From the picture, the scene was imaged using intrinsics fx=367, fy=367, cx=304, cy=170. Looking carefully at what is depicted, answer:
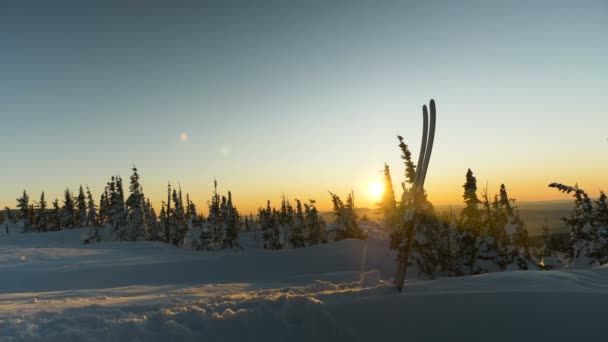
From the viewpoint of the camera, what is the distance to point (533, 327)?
4.11 meters

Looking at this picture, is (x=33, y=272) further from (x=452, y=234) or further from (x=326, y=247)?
(x=452, y=234)

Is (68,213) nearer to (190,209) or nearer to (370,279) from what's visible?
(190,209)

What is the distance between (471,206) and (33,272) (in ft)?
76.5

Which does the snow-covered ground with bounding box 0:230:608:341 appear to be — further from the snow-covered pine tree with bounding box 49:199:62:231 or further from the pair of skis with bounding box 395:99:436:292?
the snow-covered pine tree with bounding box 49:199:62:231

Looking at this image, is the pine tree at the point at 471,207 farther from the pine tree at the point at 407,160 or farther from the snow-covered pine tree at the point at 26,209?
the snow-covered pine tree at the point at 26,209

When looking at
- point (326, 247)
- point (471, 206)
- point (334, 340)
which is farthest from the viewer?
point (326, 247)

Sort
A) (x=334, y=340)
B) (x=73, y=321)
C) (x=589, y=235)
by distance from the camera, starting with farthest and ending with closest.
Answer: (x=589, y=235) < (x=73, y=321) < (x=334, y=340)

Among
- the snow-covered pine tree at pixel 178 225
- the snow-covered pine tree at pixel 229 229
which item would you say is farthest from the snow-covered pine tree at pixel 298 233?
the snow-covered pine tree at pixel 178 225

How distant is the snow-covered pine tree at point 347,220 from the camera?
144 feet

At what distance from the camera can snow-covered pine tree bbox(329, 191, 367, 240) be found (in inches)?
1731

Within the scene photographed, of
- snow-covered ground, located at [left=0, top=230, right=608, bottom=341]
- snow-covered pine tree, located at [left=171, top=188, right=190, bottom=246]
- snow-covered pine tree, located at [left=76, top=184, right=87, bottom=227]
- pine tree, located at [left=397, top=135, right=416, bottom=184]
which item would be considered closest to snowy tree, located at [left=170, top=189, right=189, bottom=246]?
snow-covered pine tree, located at [left=171, top=188, right=190, bottom=246]

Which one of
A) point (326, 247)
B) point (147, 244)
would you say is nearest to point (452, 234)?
point (326, 247)

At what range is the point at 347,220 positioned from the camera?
4575 centimetres

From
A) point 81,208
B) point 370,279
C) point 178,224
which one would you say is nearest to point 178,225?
point 178,224
